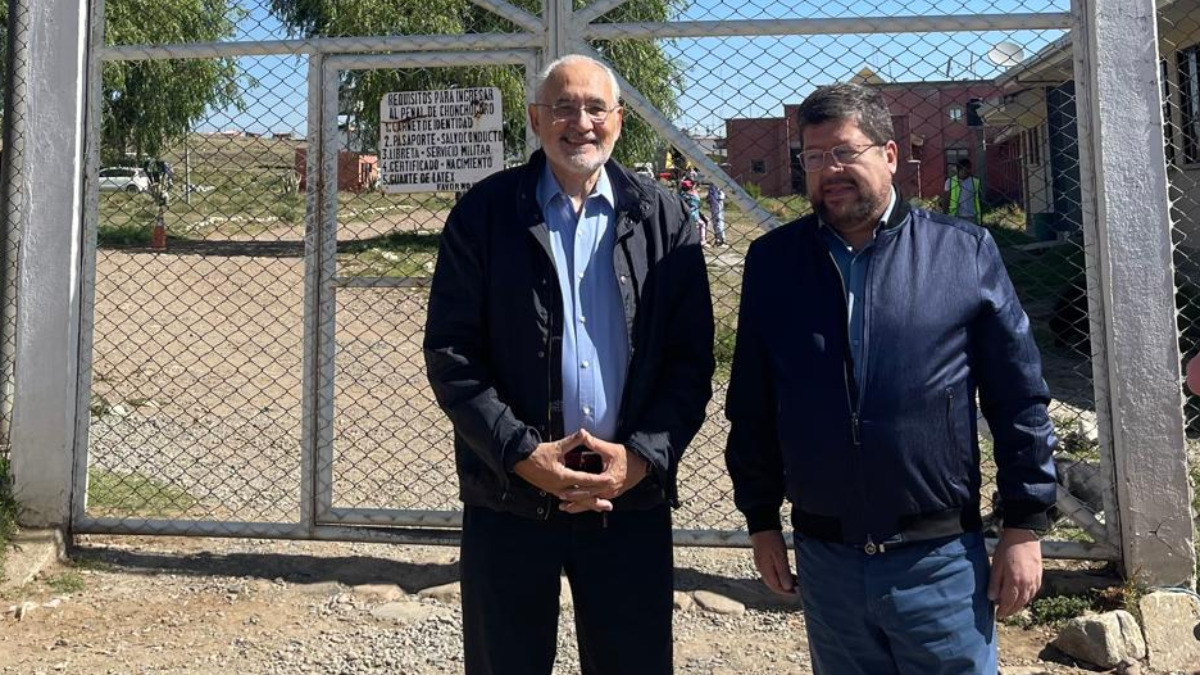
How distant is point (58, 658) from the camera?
12.4ft

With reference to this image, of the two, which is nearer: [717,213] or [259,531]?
[259,531]

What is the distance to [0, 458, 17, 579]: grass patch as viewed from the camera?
14.4 feet

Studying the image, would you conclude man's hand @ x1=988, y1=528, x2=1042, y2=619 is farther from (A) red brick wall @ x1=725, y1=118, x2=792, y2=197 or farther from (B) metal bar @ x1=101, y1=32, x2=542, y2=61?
(B) metal bar @ x1=101, y1=32, x2=542, y2=61

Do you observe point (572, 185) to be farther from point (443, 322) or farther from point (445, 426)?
point (445, 426)

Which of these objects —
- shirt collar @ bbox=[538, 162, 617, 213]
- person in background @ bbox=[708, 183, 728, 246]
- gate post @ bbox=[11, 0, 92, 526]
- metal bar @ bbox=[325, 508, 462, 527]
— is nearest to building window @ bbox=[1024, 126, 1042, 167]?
person in background @ bbox=[708, 183, 728, 246]

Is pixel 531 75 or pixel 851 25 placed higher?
pixel 851 25

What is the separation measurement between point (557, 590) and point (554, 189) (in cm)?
100

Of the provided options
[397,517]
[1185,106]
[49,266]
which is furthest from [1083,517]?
[1185,106]

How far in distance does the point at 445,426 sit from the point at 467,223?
5.31 meters

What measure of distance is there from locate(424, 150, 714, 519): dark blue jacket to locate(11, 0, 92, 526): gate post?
8.67ft

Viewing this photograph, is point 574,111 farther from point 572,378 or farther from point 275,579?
point 275,579

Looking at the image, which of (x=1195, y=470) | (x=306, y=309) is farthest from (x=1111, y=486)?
(x=306, y=309)

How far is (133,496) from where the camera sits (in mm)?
5441

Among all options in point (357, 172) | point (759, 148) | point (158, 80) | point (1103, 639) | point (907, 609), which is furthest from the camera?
point (158, 80)
